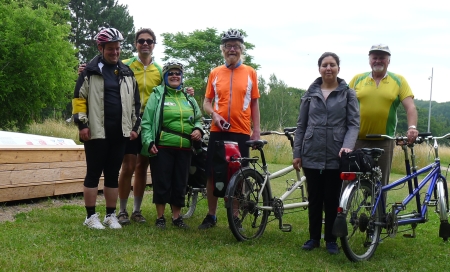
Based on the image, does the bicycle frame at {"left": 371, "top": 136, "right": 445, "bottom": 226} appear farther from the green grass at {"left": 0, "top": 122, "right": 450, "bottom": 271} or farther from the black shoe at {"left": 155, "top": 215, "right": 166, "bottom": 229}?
the black shoe at {"left": 155, "top": 215, "right": 166, "bottom": 229}

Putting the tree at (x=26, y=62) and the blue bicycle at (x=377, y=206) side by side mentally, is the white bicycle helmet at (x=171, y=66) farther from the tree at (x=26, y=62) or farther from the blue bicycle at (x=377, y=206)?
the tree at (x=26, y=62)

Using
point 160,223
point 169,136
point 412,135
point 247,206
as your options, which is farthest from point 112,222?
point 412,135

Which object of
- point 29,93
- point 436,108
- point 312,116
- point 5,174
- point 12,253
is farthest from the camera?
point 436,108

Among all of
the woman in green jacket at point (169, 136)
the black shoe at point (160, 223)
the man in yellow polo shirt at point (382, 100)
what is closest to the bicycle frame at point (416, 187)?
the man in yellow polo shirt at point (382, 100)

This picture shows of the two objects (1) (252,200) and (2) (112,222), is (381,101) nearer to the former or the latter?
(1) (252,200)

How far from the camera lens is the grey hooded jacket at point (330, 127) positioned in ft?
14.6

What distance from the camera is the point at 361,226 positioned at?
434 cm

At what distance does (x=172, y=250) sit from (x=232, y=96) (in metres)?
1.74

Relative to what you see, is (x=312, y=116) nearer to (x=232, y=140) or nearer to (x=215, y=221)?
(x=232, y=140)

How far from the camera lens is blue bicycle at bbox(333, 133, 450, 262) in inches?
165

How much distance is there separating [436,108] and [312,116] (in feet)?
381

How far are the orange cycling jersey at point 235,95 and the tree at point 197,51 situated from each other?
4733cm

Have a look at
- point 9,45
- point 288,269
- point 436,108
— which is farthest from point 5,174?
point 436,108

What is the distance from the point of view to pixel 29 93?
2261cm
